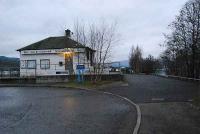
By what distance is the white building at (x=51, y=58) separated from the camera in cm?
4834

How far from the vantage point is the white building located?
48.3m

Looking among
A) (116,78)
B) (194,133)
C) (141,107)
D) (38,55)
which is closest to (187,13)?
(116,78)

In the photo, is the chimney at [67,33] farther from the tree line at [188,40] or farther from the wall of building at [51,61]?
the tree line at [188,40]

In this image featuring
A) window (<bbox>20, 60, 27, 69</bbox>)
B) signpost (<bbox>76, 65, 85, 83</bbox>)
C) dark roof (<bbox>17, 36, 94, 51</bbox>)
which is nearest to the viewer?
signpost (<bbox>76, 65, 85, 83</bbox>)

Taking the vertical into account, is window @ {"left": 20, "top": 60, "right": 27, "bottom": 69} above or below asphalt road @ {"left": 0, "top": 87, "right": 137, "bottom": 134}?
above

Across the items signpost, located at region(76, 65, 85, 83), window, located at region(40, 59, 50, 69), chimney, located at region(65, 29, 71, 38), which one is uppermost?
chimney, located at region(65, 29, 71, 38)

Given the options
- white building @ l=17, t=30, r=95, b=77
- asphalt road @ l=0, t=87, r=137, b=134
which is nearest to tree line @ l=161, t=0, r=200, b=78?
white building @ l=17, t=30, r=95, b=77

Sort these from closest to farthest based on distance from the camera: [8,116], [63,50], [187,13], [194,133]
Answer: [194,133]
[8,116]
[187,13]
[63,50]

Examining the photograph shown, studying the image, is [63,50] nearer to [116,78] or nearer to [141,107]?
[116,78]

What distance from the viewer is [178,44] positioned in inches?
1802

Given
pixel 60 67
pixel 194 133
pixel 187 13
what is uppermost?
pixel 187 13

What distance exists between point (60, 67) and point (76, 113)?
34.7 metres

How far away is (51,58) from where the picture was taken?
50469 millimetres

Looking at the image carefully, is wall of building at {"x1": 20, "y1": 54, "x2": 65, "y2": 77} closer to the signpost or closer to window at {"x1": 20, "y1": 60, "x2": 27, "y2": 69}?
window at {"x1": 20, "y1": 60, "x2": 27, "y2": 69}
